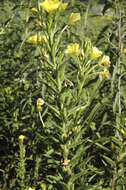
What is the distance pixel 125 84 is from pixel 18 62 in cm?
128

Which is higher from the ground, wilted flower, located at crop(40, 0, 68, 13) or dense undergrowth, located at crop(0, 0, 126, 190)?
wilted flower, located at crop(40, 0, 68, 13)

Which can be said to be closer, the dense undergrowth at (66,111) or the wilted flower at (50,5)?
the wilted flower at (50,5)

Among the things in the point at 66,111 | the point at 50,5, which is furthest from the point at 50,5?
the point at 66,111

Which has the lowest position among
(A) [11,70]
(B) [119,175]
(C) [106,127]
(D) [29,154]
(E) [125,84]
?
(D) [29,154]

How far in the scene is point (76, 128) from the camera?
1.00 meters

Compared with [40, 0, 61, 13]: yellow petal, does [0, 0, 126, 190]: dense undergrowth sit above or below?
below

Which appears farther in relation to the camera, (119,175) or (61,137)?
(119,175)

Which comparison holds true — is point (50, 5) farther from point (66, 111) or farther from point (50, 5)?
point (66, 111)

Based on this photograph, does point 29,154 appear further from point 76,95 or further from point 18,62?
point 76,95

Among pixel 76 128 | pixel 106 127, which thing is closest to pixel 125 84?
pixel 106 127

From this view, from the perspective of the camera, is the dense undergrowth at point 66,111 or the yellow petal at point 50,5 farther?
the dense undergrowth at point 66,111

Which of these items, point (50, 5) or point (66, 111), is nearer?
point (50, 5)

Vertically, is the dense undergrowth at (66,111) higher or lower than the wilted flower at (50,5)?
lower

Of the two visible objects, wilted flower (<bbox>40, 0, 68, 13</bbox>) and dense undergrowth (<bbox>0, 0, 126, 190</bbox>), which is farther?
dense undergrowth (<bbox>0, 0, 126, 190</bbox>)
